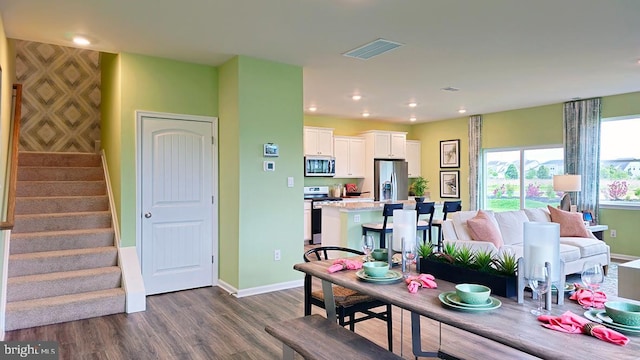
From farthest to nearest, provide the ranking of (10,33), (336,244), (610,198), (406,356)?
(610,198) → (336,244) → (10,33) → (406,356)

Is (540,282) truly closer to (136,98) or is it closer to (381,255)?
(381,255)

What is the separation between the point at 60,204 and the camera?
15.8 feet

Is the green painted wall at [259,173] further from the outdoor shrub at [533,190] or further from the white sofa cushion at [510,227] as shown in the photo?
the outdoor shrub at [533,190]

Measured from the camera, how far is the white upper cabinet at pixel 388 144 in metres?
8.88

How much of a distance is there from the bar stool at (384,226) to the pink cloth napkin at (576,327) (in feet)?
11.3

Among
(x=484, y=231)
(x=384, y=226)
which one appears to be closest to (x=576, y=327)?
(x=484, y=231)

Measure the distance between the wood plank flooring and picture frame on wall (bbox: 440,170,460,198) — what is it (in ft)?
18.7

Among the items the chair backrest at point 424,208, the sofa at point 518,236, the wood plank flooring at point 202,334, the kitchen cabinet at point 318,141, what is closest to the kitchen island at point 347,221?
the chair backrest at point 424,208

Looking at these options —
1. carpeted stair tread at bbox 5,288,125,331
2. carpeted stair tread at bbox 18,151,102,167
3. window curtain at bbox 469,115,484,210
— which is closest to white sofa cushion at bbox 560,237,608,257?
window curtain at bbox 469,115,484,210

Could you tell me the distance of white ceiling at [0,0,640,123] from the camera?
3246mm

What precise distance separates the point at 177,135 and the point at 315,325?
10.6 ft

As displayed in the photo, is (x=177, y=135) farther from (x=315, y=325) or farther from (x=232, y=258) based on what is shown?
(x=315, y=325)

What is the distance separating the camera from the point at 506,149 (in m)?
8.27

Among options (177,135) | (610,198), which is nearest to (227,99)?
(177,135)
